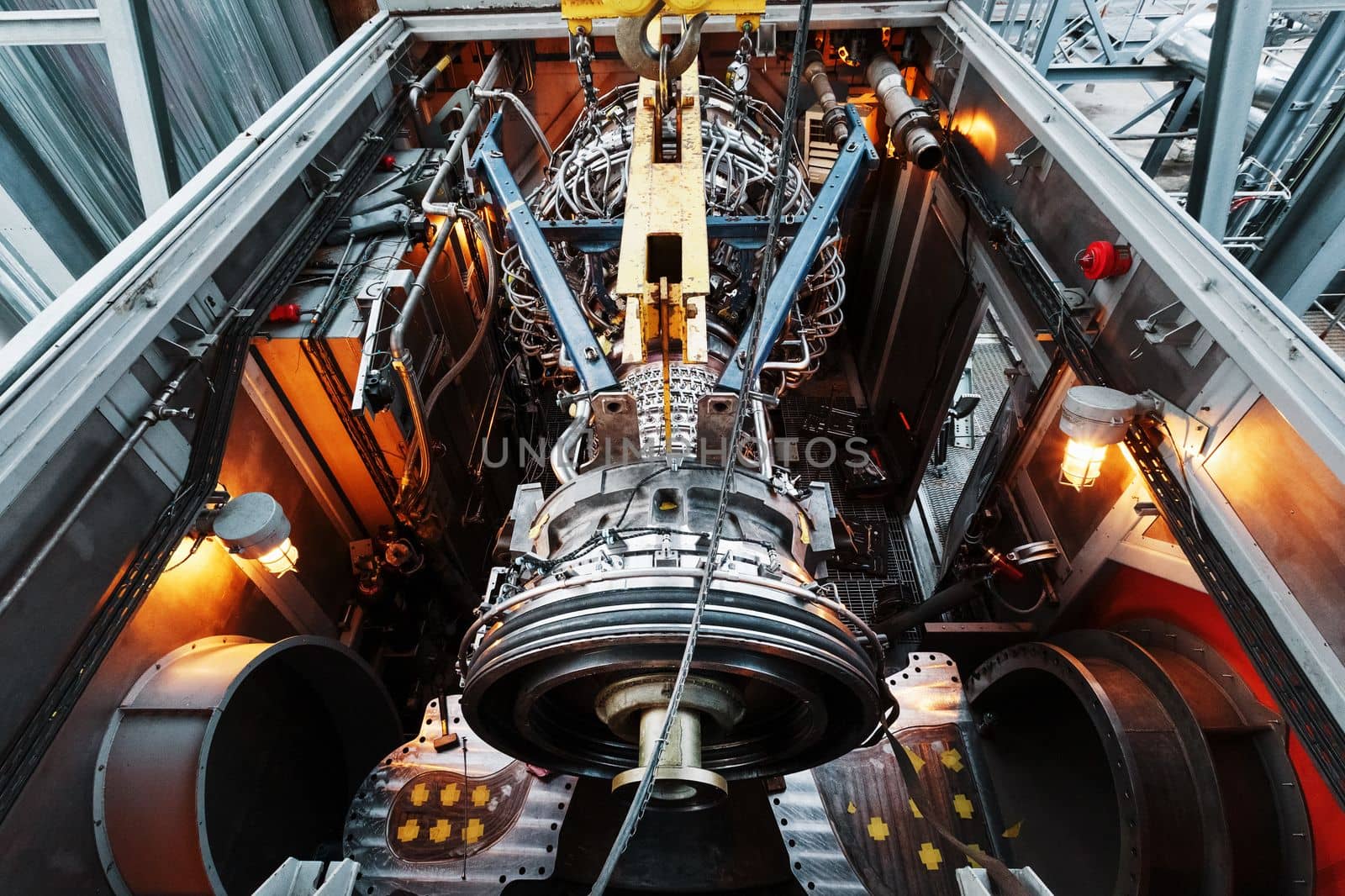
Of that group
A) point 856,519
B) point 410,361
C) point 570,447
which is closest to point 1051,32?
point 856,519

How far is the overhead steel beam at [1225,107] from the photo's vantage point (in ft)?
9.98

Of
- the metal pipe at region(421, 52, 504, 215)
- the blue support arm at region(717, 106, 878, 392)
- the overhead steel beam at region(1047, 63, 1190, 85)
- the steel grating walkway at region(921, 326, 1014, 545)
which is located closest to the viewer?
the blue support arm at region(717, 106, 878, 392)

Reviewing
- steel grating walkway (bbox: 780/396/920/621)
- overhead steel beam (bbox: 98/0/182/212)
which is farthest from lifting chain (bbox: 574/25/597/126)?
steel grating walkway (bbox: 780/396/920/621)

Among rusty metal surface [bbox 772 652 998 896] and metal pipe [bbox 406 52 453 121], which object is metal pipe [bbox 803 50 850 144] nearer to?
metal pipe [bbox 406 52 453 121]

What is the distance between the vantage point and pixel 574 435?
317 centimetres

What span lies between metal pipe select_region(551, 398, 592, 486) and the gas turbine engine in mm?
13

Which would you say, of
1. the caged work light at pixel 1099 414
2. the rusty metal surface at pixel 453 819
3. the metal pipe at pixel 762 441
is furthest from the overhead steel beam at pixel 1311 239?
the rusty metal surface at pixel 453 819

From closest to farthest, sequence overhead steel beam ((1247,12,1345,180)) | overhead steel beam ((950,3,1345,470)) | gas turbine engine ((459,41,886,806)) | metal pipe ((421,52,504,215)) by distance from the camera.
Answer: gas turbine engine ((459,41,886,806)) < overhead steel beam ((950,3,1345,470)) < overhead steel beam ((1247,12,1345,180)) < metal pipe ((421,52,504,215))

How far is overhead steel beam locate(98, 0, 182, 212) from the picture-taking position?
3.33 meters

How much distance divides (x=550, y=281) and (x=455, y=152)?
2241mm

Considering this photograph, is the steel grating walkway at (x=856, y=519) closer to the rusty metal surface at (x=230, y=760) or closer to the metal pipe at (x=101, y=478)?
the rusty metal surface at (x=230, y=760)

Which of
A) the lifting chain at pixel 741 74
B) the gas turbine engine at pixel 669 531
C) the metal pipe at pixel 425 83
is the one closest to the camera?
the gas turbine engine at pixel 669 531

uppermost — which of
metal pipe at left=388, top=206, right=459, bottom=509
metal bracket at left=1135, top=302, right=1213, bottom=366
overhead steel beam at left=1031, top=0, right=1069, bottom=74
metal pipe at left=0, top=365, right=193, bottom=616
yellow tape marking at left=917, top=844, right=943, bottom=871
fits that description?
overhead steel beam at left=1031, top=0, right=1069, bottom=74

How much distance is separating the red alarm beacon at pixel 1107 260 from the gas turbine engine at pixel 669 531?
49.5 inches
